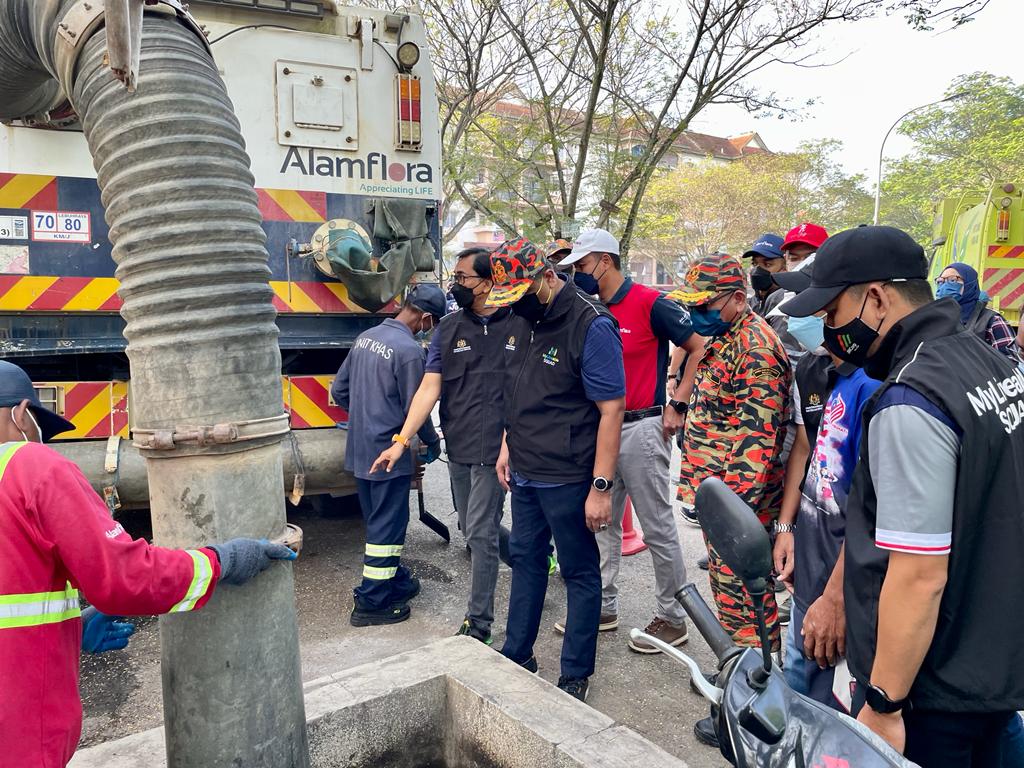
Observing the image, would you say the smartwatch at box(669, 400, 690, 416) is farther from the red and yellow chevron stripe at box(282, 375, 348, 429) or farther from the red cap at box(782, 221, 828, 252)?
A: the red and yellow chevron stripe at box(282, 375, 348, 429)

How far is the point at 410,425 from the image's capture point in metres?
4.15

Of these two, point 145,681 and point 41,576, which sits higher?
point 41,576

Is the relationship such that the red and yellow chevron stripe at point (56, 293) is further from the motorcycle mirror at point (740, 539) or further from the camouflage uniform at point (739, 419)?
the motorcycle mirror at point (740, 539)

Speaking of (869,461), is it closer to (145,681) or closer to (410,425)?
(410,425)

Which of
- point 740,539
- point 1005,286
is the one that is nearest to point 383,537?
point 740,539

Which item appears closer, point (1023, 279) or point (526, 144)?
point (1023, 279)

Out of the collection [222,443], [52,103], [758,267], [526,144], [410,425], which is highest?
[526,144]

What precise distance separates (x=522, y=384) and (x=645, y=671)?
147cm

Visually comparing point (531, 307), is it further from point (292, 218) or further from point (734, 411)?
point (292, 218)

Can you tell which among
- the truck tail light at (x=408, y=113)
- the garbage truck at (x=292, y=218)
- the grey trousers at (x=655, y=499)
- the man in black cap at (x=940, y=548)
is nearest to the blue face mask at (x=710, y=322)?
the grey trousers at (x=655, y=499)

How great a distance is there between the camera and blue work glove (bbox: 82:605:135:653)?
6.79 ft

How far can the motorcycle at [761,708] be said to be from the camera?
1295 millimetres

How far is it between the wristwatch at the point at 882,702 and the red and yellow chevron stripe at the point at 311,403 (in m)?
3.61

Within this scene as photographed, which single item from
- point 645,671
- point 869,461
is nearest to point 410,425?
point 645,671
